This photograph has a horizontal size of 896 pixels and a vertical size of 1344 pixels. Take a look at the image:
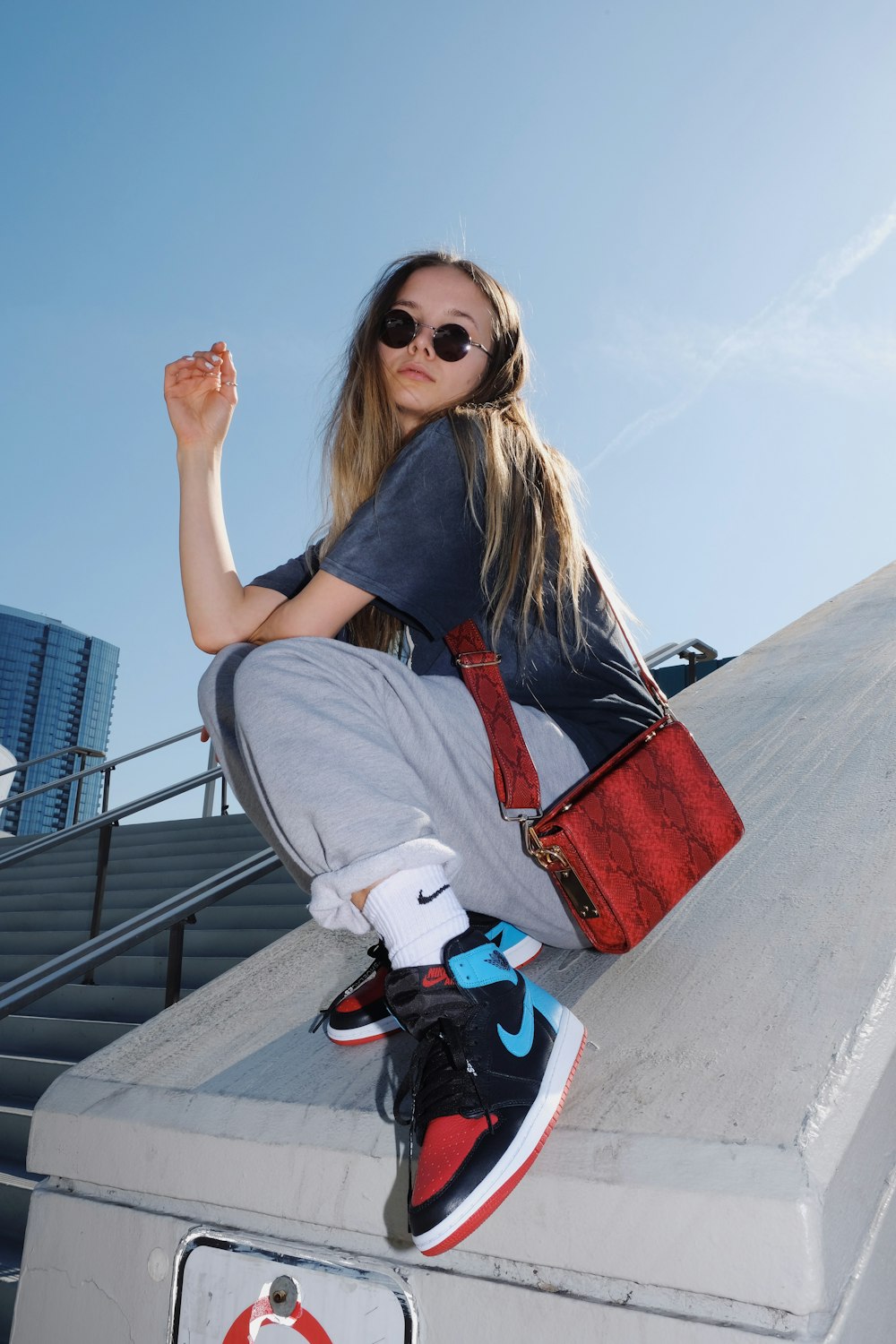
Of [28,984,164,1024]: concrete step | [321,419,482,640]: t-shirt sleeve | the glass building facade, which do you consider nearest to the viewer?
[321,419,482,640]: t-shirt sleeve

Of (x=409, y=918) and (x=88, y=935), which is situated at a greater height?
(x=88, y=935)

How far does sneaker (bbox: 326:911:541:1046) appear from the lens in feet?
4.40

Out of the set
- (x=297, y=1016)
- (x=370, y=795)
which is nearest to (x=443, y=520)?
(x=370, y=795)

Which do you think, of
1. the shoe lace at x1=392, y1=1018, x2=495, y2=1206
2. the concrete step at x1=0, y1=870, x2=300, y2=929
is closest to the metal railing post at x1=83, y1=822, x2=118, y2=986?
the concrete step at x1=0, y1=870, x2=300, y2=929

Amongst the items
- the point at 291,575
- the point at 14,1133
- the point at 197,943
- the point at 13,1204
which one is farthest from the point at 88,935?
the point at 291,575

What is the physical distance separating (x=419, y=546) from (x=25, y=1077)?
2.71 metres

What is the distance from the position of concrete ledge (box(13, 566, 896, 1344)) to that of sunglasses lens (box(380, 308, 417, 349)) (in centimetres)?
109

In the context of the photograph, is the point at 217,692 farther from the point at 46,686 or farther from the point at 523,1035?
the point at 46,686

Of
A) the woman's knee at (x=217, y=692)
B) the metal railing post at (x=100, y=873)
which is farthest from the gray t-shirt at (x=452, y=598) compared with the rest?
the metal railing post at (x=100, y=873)

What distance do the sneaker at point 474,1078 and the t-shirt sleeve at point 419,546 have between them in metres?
0.46

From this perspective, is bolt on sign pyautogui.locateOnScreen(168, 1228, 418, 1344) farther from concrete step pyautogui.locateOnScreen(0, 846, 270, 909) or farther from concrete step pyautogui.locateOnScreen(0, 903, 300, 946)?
A: concrete step pyautogui.locateOnScreen(0, 846, 270, 909)

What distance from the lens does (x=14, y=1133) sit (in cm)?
277

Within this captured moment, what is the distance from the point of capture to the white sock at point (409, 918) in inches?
A: 39.6

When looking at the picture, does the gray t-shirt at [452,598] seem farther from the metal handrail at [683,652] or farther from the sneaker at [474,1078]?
the metal handrail at [683,652]
